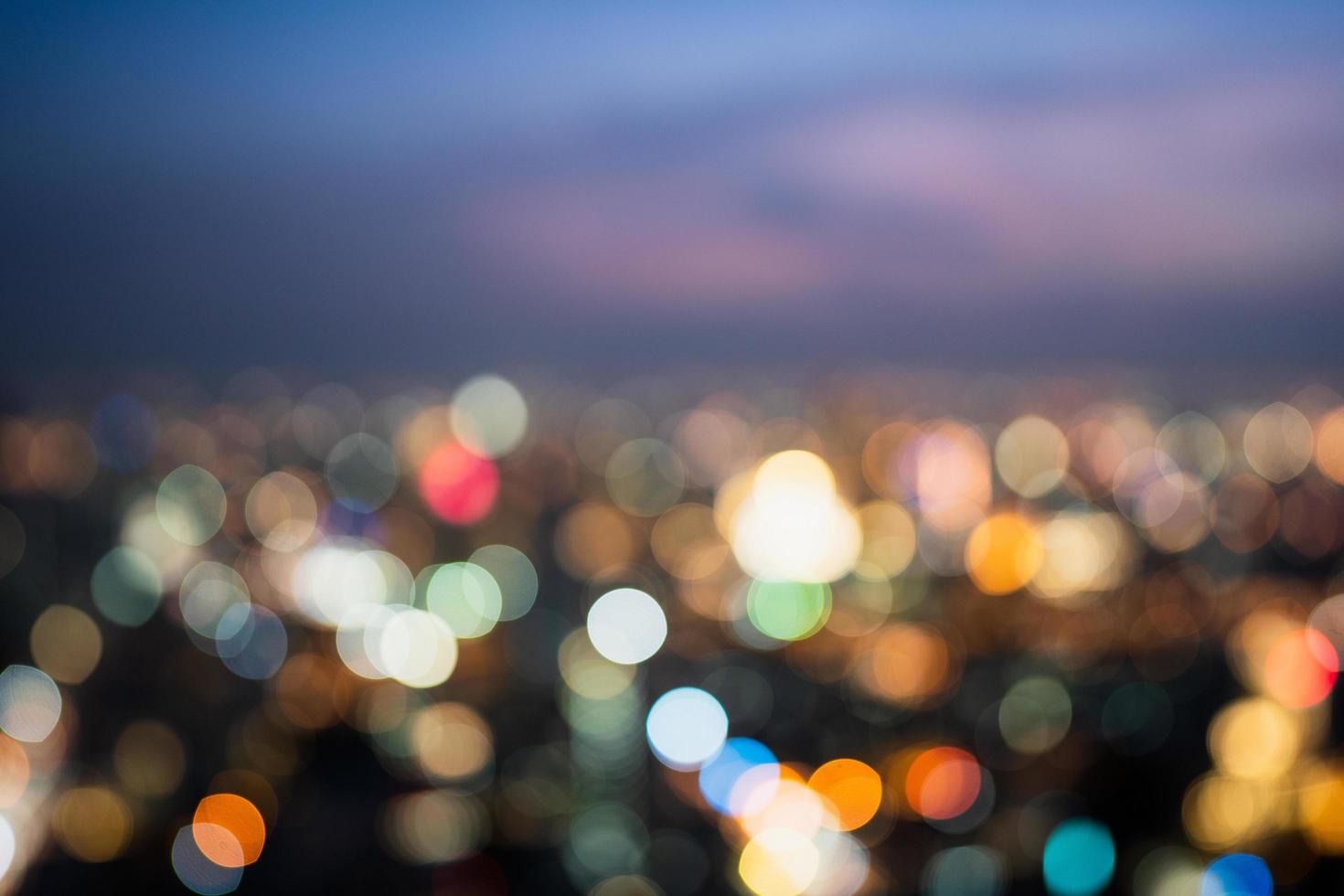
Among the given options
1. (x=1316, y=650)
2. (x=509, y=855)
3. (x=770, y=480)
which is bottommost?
(x=509, y=855)

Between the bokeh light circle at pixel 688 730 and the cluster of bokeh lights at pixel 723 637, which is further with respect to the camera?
the bokeh light circle at pixel 688 730

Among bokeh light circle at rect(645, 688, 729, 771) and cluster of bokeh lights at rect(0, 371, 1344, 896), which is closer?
cluster of bokeh lights at rect(0, 371, 1344, 896)

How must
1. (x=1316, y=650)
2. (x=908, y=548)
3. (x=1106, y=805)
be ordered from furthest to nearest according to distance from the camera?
(x=908, y=548) < (x=1106, y=805) < (x=1316, y=650)

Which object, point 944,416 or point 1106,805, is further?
point 944,416

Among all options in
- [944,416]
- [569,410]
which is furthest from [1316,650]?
[569,410]

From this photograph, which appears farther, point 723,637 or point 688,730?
point 723,637

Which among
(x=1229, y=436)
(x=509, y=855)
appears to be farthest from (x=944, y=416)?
(x=509, y=855)

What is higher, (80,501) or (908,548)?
(908,548)

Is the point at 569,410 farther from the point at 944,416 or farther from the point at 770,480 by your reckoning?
the point at 770,480

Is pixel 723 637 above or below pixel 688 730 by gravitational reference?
above

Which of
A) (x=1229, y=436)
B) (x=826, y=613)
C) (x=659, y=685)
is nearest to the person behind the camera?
(x=1229, y=436)
